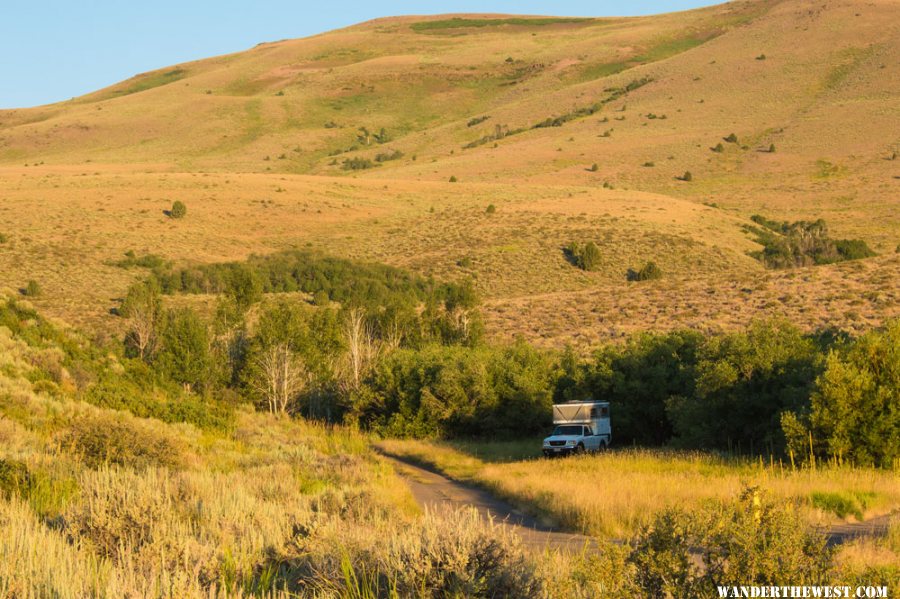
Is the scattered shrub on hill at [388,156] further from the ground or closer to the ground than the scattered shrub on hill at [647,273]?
further from the ground

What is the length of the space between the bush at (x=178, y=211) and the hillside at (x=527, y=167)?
62.4 inches

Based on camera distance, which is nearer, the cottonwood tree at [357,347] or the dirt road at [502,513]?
the dirt road at [502,513]

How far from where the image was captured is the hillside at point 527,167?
155ft

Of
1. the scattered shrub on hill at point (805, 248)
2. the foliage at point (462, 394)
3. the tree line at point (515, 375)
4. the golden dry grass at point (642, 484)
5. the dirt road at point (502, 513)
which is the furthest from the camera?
the scattered shrub on hill at point (805, 248)

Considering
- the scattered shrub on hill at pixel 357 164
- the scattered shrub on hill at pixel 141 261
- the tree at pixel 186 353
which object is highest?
the scattered shrub on hill at pixel 357 164

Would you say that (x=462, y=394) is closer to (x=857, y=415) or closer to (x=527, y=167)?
(x=857, y=415)

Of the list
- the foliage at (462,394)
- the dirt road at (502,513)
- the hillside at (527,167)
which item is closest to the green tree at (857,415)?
the dirt road at (502,513)

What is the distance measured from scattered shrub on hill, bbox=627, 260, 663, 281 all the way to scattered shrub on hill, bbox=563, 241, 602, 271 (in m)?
2.16

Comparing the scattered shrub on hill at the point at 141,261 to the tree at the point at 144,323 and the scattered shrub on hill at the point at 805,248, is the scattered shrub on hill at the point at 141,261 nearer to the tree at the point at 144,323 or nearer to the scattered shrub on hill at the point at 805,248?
the tree at the point at 144,323

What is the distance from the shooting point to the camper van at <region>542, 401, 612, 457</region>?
23703 mm

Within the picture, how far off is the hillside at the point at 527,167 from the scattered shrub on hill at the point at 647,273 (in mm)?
765

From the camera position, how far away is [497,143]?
108062 millimetres

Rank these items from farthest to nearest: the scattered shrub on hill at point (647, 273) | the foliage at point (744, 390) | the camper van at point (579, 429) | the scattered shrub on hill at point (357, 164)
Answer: the scattered shrub on hill at point (357, 164) < the scattered shrub on hill at point (647, 273) < the camper van at point (579, 429) < the foliage at point (744, 390)

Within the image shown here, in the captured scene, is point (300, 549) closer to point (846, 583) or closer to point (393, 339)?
point (846, 583)
